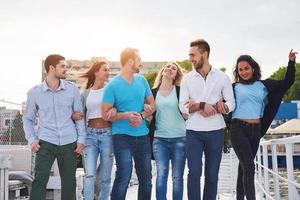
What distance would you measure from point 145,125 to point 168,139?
0.45 meters

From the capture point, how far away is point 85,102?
5.39m

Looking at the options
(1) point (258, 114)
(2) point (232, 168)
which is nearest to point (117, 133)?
(1) point (258, 114)

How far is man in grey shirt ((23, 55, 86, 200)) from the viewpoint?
4.61 metres

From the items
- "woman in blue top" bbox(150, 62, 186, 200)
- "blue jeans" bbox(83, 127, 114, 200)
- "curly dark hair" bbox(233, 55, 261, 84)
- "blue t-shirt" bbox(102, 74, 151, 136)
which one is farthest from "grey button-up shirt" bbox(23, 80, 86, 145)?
"curly dark hair" bbox(233, 55, 261, 84)

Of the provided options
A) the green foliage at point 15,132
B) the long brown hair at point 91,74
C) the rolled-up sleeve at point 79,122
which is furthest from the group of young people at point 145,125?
the green foliage at point 15,132

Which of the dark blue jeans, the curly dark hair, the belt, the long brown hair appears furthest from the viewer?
the long brown hair

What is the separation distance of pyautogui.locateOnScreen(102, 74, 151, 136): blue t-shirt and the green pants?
521mm

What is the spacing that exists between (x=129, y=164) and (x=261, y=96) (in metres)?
1.56

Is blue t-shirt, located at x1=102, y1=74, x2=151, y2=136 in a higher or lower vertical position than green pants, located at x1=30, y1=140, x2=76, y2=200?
higher

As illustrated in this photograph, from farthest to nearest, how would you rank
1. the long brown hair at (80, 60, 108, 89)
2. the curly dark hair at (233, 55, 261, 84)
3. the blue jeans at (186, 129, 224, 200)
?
the long brown hair at (80, 60, 108, 89)
the curly dark hair at (233, 55, 261, 84)
the blue jeans at (186, 129, 224, 200)

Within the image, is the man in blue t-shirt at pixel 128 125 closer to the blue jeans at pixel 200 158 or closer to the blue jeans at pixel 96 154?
the blue jeans at pixel 96 154

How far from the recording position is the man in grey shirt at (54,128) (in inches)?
181

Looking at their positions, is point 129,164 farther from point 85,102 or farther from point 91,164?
point 85,102

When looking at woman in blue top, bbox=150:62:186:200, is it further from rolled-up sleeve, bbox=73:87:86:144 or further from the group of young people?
rolled-up sleeve, bbox=73:87:86:144
